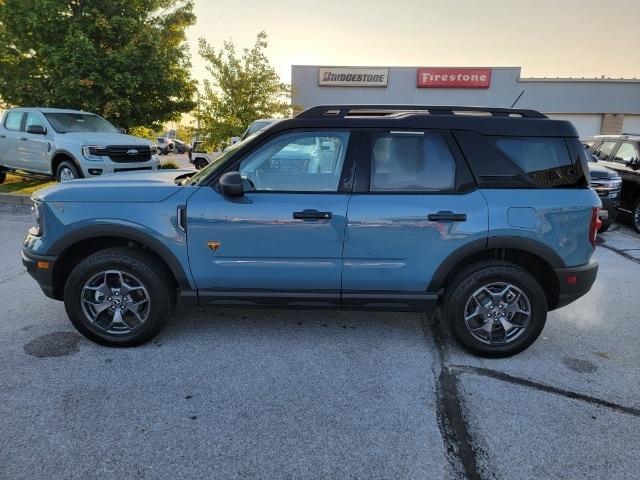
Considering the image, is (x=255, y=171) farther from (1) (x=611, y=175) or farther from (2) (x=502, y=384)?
(1) (x=611, y=175)

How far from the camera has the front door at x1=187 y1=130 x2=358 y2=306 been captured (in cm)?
323

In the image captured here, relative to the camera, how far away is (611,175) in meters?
7.81

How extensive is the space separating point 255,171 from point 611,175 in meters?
7.23

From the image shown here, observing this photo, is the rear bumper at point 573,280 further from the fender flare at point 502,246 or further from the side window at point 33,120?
the side window at point 33,120

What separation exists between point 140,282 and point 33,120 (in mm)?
8723

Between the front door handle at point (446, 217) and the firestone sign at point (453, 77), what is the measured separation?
23867mm

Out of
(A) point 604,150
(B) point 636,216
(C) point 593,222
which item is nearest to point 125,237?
(C) point 593,222

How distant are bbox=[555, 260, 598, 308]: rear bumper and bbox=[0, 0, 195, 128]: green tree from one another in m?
12.1

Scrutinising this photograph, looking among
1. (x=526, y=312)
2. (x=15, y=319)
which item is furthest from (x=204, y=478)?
(x=15, y=319)

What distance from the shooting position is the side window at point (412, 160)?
10.8 ft

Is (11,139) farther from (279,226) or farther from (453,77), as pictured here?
(453,77)

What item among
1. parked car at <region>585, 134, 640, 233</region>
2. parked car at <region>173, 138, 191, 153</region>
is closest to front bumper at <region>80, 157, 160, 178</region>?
parked car at <region>585, 134, 640, 233</region>

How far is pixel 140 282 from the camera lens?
3357 millimetres

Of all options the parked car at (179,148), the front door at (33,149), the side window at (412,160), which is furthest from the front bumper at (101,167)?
the parked car at (179,148)
